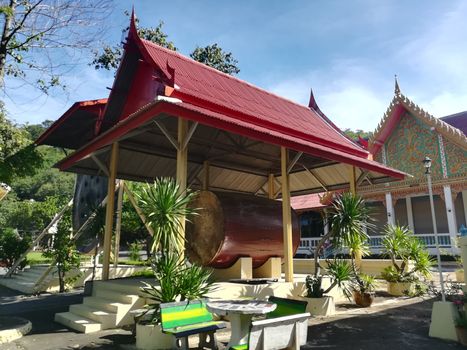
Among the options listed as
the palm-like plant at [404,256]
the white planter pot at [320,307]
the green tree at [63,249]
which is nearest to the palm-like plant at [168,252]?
the white planter pot at [320,307]

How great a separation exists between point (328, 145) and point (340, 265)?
4.65m

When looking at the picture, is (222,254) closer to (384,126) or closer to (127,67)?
(127,67)

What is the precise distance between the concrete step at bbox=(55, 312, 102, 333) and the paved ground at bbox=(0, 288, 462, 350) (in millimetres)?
146

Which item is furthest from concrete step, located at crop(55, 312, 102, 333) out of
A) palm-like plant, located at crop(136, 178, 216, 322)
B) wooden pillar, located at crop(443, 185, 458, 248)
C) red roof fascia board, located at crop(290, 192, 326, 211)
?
wooden pillar, located at crop(443, 185, 458, 248)

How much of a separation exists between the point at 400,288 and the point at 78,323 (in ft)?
30.6

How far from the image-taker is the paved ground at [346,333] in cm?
604

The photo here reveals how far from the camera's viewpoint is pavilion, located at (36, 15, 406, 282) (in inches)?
318

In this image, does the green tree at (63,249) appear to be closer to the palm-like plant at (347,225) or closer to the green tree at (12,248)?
the green tree at (12,248)

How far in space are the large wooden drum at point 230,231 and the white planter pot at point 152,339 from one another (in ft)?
11.7

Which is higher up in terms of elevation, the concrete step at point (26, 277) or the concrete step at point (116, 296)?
the concrete step at point (116, 296)

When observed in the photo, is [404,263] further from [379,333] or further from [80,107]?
[80,107]

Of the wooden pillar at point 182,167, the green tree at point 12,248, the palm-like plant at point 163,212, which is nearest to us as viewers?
the palm-like plant at point 163,212

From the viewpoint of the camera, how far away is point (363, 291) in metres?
9.44

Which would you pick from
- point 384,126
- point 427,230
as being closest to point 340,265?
point 384,126
